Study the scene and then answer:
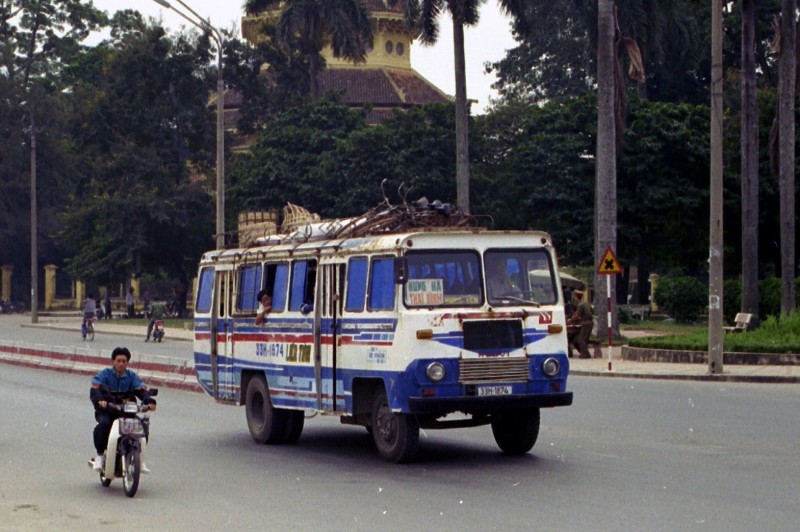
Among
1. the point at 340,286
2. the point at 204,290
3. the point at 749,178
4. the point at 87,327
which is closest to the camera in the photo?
the point at 340,286

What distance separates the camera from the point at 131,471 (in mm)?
13359

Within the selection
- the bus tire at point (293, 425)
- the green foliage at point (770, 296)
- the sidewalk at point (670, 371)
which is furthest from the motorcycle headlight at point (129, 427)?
the green foliage at point (770, 296)

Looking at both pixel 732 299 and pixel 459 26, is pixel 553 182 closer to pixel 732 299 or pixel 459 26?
pixel 459 26

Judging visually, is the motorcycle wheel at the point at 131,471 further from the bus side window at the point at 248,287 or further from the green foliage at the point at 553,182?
the green foliage at the point at 553,182

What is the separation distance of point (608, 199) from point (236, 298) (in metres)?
24.3

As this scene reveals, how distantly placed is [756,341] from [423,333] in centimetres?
1933

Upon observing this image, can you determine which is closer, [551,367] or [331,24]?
[551,367]

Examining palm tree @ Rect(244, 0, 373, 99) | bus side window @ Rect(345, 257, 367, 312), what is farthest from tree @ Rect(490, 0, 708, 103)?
bus side window @ Rect(345, 257, 367, 312)

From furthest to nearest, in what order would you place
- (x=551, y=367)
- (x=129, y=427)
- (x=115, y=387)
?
(x=551, y=367) → (x=115, y=387) → (x=129, y=427)

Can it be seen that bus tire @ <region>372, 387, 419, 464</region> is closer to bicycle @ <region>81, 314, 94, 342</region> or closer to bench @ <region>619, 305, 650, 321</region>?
bicycle @ <region>81, 314, 94, 342</region>

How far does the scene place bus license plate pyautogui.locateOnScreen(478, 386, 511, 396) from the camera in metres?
15.5

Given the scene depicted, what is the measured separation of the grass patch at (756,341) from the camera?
31881mm

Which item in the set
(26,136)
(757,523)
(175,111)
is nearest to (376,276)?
(757,523)

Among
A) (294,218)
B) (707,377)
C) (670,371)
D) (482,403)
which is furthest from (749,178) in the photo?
(482,403)
